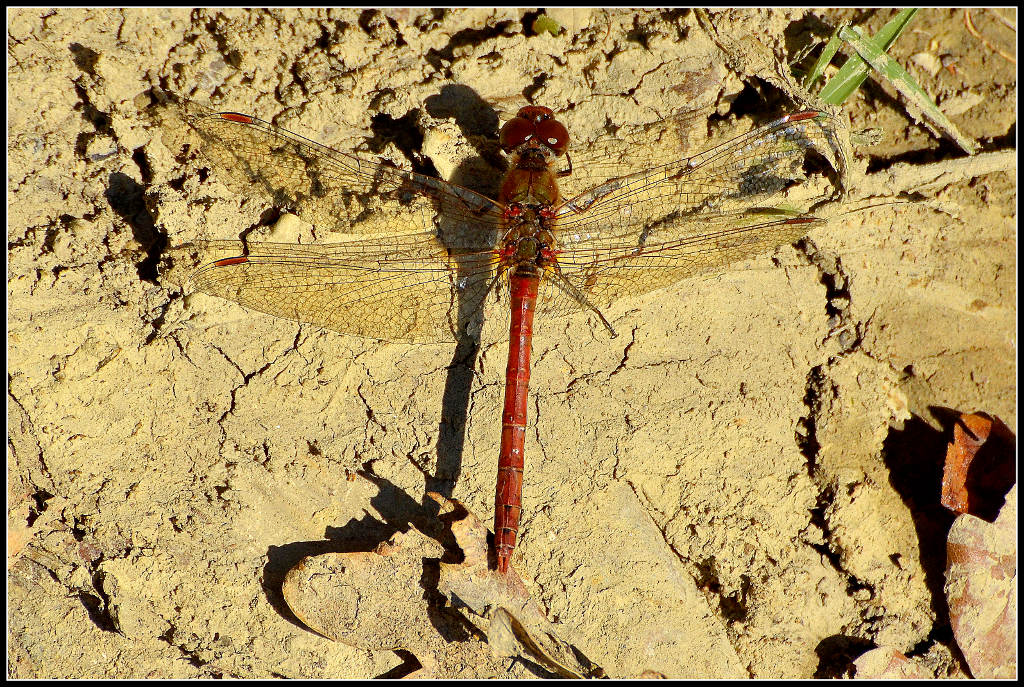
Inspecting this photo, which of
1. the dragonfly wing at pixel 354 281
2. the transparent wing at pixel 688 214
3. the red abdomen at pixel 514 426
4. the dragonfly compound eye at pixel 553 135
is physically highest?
the dragonfly compound eye at pixel 553 135

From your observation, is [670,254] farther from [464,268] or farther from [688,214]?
[464,268]

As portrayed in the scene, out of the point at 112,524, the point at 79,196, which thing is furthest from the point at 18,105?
the point at 112,524

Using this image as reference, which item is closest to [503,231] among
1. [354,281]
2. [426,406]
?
[354,281]

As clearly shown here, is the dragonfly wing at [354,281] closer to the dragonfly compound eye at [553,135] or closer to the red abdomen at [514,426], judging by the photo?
the red abdomen at [514,426]

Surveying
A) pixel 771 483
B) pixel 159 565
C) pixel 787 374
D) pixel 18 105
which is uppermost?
pixel 18 105

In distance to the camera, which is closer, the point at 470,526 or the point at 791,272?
the point at 470,526

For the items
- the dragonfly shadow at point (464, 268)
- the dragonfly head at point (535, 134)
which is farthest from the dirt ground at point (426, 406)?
the dragonfly head at point (535, 134)

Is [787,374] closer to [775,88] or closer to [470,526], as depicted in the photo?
[775,88]

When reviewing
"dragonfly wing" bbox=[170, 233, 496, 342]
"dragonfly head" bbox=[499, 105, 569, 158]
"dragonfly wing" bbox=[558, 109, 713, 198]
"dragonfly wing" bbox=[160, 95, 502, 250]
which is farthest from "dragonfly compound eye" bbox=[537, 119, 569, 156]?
"dragonfly wing" bbox=[170, 233, 496, 342]
